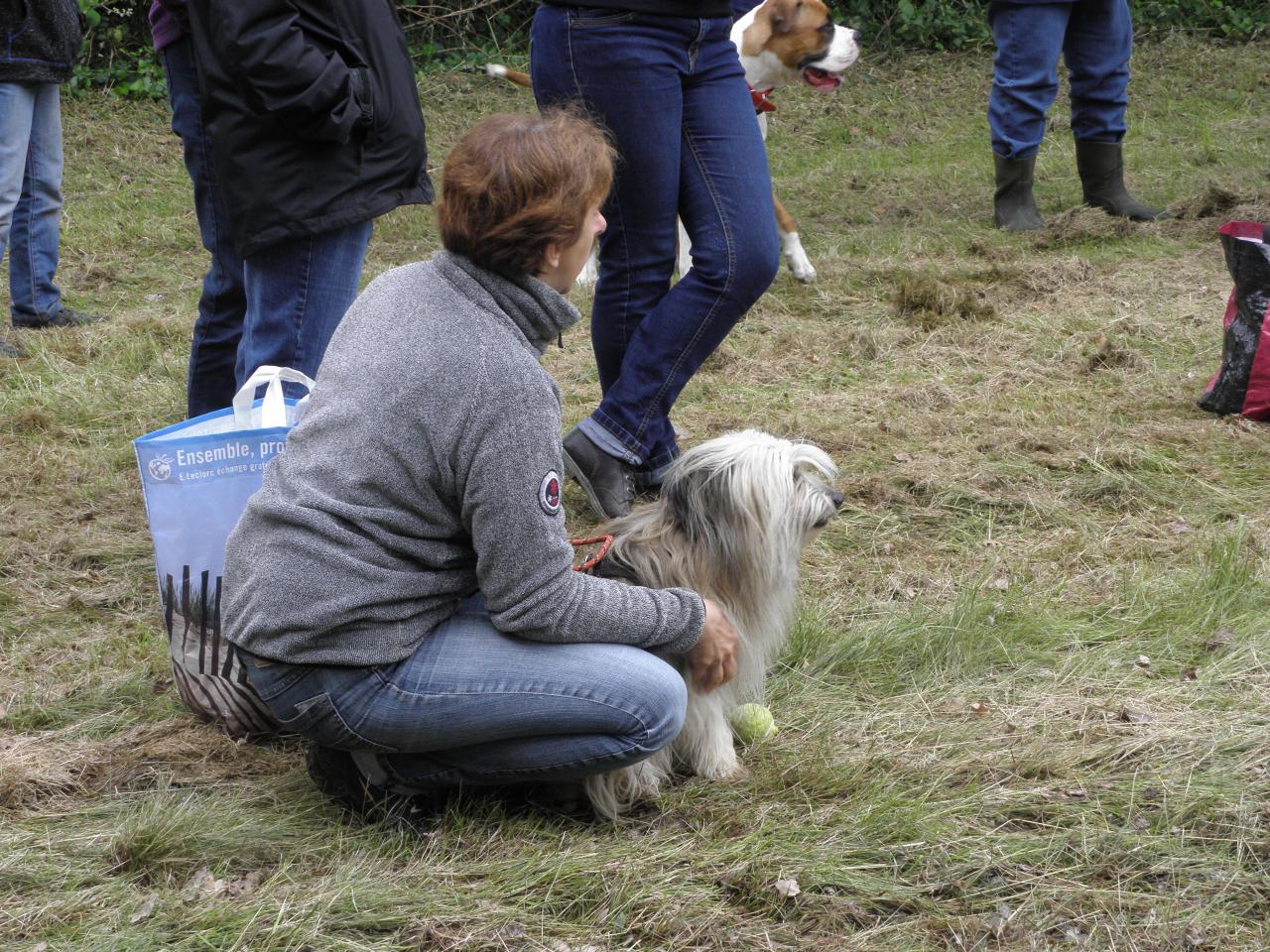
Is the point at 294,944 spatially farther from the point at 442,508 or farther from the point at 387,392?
the point at 387,392

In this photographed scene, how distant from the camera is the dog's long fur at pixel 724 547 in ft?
8.75

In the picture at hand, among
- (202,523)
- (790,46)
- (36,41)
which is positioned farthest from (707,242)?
(790,46)

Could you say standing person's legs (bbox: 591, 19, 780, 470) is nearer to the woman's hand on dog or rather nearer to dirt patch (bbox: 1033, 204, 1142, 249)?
the woman's hand on dog

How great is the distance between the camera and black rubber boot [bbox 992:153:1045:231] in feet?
24.4

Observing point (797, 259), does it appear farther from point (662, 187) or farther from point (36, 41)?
point (36, 41)

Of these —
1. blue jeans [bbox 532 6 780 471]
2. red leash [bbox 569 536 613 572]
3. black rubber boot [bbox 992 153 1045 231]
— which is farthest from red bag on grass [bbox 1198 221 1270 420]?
A: black rubber boot [bbox 992 153 1045 231]

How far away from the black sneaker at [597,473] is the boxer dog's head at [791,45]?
3708mm

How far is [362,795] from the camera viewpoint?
2.54m

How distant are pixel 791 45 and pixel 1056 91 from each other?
5.12 feet

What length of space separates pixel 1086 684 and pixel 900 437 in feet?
5.73

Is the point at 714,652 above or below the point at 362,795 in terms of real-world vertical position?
above

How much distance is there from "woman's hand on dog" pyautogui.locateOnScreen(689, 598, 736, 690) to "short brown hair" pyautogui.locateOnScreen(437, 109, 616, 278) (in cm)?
73

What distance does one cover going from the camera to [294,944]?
82.7 inches

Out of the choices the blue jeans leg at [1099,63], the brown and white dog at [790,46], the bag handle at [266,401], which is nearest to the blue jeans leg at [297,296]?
the bag handle at [266,401]
